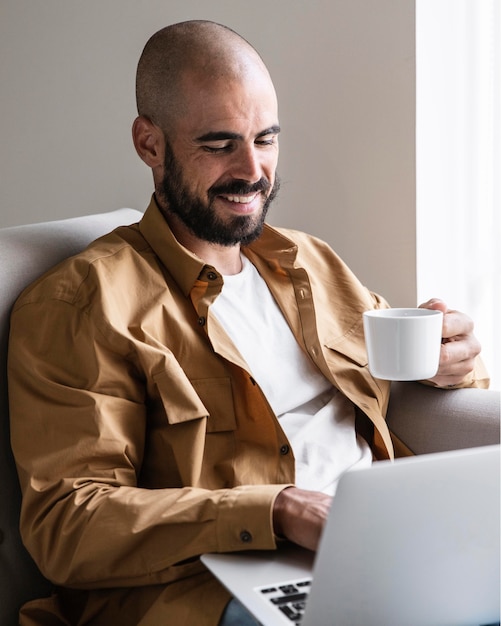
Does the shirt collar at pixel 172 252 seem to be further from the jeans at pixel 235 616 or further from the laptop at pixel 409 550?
the laptop at pixel 409 550

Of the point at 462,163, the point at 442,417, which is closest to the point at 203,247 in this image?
the point at 442,417

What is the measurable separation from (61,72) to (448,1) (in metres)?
0.85

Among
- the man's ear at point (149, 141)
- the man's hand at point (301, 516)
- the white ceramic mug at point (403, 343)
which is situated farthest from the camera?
the man's ear at point (149, 141)

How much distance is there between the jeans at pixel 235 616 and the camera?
107cm

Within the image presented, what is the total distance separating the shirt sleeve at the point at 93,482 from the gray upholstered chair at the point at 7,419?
0.07m

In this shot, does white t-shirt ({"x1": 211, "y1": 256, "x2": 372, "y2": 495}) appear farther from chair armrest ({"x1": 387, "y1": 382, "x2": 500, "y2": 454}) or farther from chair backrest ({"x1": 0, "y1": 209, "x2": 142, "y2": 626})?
chair backrest ({"x1": 0, "y1": 209, "x2": 142, "y2": 626})

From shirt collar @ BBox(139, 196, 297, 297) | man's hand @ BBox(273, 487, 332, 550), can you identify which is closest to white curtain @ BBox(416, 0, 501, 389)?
shirt collar @ BBox(139, 196, 297, 297)

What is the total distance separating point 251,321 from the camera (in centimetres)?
150

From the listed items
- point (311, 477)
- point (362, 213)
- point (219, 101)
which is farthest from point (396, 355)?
point (362, 213)

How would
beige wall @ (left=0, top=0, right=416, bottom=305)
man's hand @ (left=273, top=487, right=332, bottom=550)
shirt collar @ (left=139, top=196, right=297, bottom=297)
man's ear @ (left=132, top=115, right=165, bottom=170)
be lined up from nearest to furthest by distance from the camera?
man's hand @ (left=273, top=487, right=332, bottom=550), shirt collar @ (left=139, top=196, right=297, bottom=297), man's ear @ (left=132, top=115, right=165, bottom=170), beige wall @ (left=0, top=0, right=416, bottom=305)

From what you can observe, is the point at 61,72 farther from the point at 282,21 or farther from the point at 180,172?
the point at 180,172

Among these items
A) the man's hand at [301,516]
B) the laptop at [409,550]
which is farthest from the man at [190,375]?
the laptop at [409,550]

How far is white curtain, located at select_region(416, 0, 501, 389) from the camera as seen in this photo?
1.93 m

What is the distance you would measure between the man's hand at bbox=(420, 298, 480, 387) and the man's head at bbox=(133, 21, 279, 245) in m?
0.34
